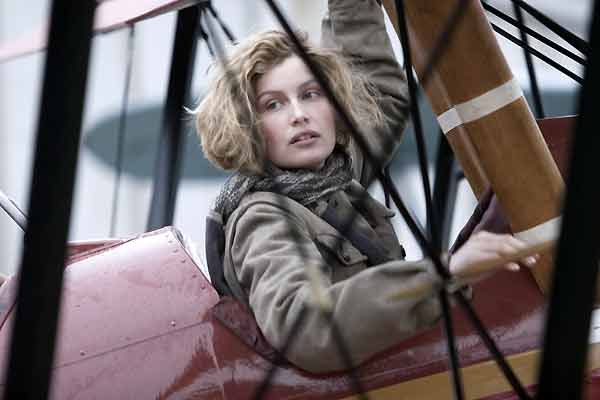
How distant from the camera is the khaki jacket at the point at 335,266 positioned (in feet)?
3.21

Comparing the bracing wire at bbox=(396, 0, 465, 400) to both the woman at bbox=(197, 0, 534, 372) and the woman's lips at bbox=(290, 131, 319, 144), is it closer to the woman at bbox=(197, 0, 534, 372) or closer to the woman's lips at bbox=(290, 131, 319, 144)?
the woman at bbox=(197, 0, 534, 372)

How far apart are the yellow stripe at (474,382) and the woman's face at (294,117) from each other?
12.3 inches

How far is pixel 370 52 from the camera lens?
1580 mm

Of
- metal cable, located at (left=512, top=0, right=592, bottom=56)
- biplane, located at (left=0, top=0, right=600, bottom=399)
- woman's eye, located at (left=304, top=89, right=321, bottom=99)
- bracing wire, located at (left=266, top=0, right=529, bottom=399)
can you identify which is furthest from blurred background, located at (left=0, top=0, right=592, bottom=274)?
bracing wire, located at (left=266, top=0, right=529, bottom=399)

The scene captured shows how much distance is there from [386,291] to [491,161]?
0.28 metres

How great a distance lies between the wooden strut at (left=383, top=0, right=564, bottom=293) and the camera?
1.16m

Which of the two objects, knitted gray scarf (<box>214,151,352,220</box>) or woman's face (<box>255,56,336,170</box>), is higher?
woman's face (<box>255,56,336,170</box>)

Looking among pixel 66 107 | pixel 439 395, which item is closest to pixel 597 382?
pixel 439 395

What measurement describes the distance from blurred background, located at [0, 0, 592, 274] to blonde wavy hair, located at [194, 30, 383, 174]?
11.1 ft

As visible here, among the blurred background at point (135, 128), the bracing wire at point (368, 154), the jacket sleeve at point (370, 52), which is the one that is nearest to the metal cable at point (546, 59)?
the jacket sleeve at point (370, 52)

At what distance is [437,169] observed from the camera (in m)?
2.62

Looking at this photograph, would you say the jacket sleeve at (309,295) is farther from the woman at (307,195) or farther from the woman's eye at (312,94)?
the woman's eye at (312,94)

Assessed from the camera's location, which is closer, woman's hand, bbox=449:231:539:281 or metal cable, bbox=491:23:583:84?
woman's hand, bbox=449:231:539:281

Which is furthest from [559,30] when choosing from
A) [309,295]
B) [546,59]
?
[309,295]
